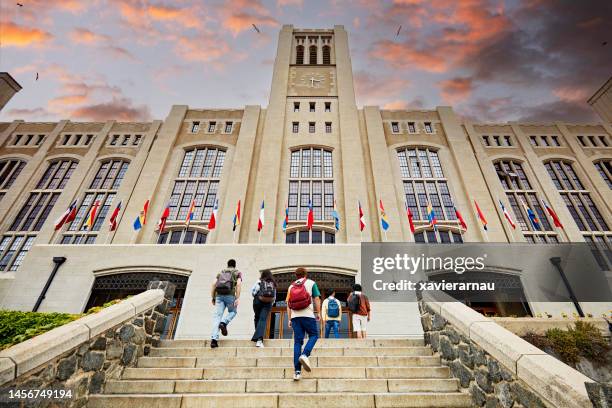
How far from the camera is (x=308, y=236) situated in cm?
1823

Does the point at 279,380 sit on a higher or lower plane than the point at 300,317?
lower

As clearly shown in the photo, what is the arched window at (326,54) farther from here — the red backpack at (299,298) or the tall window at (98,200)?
the red backpack at (299,298)

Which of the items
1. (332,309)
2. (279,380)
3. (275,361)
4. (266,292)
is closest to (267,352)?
(275,361)

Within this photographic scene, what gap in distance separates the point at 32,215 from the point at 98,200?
17.0ft

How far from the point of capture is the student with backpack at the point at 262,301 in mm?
5958

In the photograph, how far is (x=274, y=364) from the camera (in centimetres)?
509

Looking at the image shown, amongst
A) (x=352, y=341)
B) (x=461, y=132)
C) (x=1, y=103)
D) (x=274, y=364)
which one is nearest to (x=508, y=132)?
(x=461, y=132)

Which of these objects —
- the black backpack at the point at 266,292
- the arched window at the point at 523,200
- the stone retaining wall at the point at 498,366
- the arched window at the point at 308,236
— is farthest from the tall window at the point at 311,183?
the stone retaining wall at the point at 498,366

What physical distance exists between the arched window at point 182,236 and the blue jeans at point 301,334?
15108 millimetres

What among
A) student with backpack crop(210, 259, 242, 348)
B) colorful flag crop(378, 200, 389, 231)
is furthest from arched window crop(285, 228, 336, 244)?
student with backpack crop(210, 259, 242, 348)

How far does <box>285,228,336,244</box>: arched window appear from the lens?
18.0 meters

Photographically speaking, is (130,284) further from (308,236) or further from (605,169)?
(605,169)

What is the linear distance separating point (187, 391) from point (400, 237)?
14.6m

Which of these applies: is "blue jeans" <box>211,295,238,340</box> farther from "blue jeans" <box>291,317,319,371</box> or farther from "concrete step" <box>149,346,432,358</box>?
"blue jeans" <box>291,317,319,371</box>
